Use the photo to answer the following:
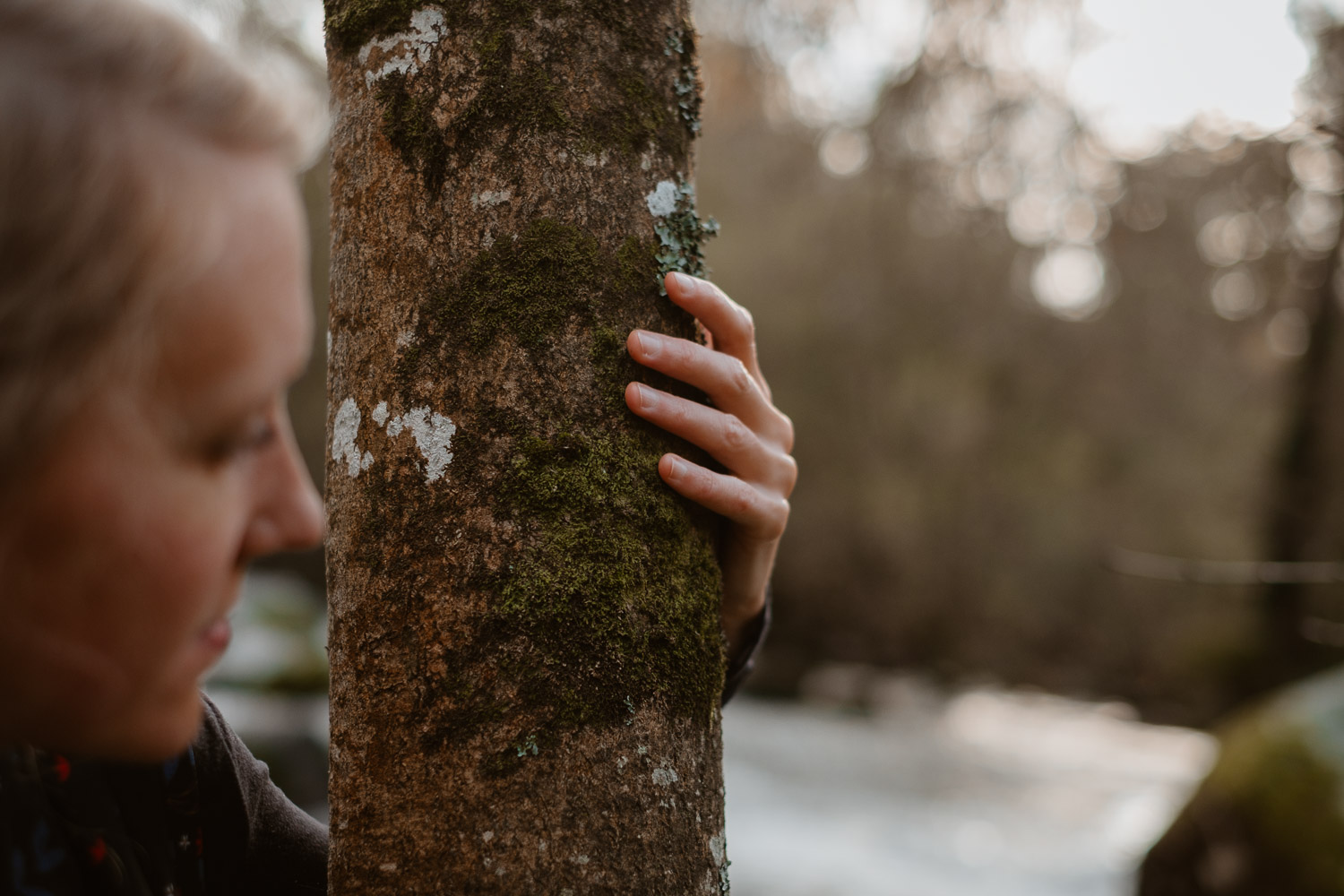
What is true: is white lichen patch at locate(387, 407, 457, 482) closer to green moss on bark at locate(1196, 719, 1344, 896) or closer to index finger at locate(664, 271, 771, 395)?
index finger at locate(664, 271, 771, 395)

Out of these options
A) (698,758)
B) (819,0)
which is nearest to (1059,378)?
(819,0)

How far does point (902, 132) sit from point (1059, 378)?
1510cm

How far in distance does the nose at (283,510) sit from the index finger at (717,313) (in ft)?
1.86

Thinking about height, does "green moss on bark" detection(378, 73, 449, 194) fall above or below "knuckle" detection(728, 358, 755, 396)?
above

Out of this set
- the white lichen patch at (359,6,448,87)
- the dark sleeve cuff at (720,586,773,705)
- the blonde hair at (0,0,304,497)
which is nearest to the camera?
the blonde hair at (0,0,304,497)

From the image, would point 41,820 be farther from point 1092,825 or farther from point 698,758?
point 1092,825

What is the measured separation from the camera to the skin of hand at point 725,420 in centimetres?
116

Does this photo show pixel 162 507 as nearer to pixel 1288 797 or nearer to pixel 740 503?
pixel 740 503

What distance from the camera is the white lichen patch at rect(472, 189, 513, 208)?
112cm

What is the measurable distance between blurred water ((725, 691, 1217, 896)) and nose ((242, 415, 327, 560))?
8.23 meters

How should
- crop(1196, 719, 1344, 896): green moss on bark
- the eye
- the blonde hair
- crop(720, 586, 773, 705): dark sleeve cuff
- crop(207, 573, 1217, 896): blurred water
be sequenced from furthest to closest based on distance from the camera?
1. crop(207, 573, 1217, 896): blurred water
2. crop(1196, 719, 1344, 896): green moss on bark
3. crop(720, 586, 773, 705): dark sleeve cuff
4. the eye
5. the blonde hair

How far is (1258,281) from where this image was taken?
36.9 feet

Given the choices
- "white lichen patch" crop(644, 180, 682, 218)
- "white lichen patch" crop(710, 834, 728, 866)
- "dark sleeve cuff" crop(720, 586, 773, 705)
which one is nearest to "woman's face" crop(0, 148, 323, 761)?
"white lichen patch" crop(644, 180, 682, 218)

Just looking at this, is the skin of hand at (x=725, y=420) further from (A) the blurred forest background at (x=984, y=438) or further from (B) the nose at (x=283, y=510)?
(A) the blurred forest background at (x=984, y=438)
